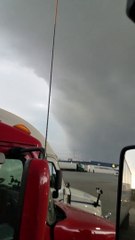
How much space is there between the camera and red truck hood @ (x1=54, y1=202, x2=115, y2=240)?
118 inches

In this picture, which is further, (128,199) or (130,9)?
(128,199)

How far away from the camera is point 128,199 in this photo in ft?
6.42

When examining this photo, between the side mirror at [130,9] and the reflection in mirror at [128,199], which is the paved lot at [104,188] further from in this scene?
the side mirror at [130,9]

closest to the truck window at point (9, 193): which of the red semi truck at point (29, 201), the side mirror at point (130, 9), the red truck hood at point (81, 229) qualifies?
the red semi truck at point (29, 201)

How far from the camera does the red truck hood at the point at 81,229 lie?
300 cm

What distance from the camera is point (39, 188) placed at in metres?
2.01

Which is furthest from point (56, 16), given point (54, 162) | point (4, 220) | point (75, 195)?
point (75, 195)

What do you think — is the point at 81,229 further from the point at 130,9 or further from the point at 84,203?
the point at 84,203

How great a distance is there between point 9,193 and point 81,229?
0.89 m

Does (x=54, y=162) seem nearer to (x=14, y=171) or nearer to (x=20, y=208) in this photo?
(x=14, y=171)

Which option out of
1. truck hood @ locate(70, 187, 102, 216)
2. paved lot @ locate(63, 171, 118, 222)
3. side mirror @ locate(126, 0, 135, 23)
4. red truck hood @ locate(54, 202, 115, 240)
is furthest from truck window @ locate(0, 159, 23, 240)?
paved lot @ locate(63, 171, 118, 222)

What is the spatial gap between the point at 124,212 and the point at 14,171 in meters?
0.89

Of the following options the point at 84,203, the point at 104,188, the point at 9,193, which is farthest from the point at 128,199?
the point at 104,188

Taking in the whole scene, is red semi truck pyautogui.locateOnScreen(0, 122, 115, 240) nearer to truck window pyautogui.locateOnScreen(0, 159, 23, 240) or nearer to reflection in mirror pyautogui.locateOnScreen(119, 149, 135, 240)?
truck window pyautogui.locateOnScreen(0, 159, 23, 240)
